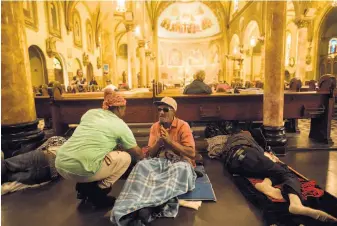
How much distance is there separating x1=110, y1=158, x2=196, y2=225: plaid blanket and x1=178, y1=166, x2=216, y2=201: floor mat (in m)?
0.09

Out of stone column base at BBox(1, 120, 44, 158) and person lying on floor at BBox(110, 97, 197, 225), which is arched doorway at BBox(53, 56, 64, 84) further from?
person lying on floor at BBox(110, 97, 197, 225)

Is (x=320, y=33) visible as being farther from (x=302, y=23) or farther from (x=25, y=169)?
(x=25, y=169)

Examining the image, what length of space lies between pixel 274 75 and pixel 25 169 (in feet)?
14.2

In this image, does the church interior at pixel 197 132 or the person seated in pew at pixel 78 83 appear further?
the person seated in pew at pixel 78 83

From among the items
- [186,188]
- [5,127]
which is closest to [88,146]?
[186,188]

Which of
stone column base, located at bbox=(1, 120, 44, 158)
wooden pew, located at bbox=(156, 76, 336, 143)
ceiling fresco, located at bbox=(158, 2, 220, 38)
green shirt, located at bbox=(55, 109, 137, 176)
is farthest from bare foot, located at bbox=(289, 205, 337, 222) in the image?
ceiling fresco, located at bbox=(158, 2, 220, 38)

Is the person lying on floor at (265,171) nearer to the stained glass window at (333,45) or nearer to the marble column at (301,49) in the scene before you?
the marble column at (301,49)

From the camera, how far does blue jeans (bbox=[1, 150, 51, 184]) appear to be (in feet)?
9.89

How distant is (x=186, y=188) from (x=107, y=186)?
2.92ft

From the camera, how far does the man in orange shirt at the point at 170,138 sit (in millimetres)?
2811

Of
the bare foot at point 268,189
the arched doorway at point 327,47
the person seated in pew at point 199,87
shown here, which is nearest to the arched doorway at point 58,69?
the person seated in pew at point 199,87

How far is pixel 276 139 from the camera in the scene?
4.16 meters

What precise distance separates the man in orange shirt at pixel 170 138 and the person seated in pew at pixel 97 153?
0.39 meters

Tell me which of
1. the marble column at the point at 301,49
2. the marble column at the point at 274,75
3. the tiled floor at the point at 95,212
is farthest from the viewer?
the marble column at the point at 301,49
